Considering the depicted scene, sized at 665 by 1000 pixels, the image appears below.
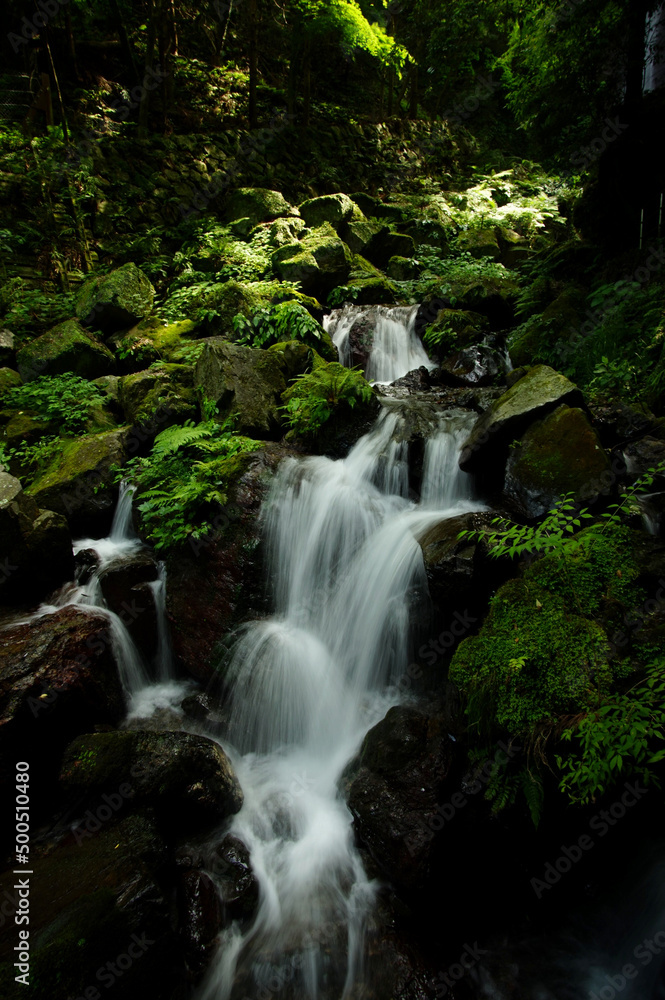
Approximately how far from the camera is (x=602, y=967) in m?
2.86

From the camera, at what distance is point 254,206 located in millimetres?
12688

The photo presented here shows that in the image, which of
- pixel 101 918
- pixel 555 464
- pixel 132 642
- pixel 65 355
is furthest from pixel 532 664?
pixel 65 355

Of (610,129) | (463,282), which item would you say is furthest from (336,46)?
(610,129)

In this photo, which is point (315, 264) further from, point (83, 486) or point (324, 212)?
point (83, 486)

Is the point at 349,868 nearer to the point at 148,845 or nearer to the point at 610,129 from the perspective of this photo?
the point at 148,845

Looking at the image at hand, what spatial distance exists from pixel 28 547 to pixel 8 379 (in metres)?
4.36

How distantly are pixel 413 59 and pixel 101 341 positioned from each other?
18.2 metres

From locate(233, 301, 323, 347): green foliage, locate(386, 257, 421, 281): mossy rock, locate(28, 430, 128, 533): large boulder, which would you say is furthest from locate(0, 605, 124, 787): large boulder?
locate(386, 257, 421, 281): mossy rock

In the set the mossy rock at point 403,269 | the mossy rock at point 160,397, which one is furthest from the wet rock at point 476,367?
the mossy rock at point 403,269

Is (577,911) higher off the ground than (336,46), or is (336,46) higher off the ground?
(336,46)

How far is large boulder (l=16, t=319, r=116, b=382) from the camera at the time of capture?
26.7 ft

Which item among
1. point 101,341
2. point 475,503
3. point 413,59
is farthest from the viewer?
point 413,59

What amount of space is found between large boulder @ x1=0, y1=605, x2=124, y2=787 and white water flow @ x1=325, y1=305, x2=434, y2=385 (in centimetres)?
685

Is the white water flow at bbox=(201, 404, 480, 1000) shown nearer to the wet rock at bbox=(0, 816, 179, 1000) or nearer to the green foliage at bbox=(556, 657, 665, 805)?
the wet rock at bbox=(0, 816, 179, 1000)
